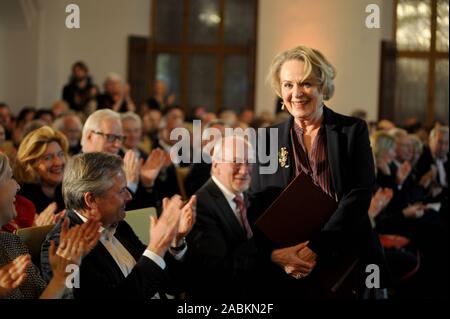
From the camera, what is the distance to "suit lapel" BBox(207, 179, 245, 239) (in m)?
3.74

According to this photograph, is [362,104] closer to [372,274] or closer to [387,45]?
[387,45]

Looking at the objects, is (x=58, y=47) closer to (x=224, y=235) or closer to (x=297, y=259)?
(x=224, y=235)

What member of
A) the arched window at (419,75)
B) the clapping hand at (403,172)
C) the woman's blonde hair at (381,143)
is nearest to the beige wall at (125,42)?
the arched window at (419,75)

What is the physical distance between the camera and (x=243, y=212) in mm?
3846

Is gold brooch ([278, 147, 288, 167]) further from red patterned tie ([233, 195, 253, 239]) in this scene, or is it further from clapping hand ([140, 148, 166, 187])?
clapping hand ([140, 148, 166, 187])

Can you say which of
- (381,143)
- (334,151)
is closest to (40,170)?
(334,151)

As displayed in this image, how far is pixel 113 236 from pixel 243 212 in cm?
91

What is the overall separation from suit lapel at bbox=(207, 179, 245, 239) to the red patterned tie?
0.03m

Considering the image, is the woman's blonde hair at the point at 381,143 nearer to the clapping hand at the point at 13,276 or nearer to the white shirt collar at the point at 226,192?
the white shirt collar at the point at 226,192

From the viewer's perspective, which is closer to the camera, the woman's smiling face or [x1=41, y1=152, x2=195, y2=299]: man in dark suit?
[x1=41, y1=152, x2=195, y2=299]: man in dark suit

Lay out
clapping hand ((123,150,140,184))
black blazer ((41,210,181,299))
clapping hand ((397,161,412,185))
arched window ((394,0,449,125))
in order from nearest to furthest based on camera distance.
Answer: black blazer ((41,210,181,299))
clapping hand ((123,150,140,184))
clapping hand ((397,161,412,185))
arched window ((394,0,449,125))

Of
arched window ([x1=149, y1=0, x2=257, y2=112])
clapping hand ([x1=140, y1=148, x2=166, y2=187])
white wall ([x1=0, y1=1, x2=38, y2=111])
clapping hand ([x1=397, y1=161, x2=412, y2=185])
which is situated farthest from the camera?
arched window ([x1=149, y1=0, x2=257, y2=112])

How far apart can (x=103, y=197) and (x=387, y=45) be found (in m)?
10.5

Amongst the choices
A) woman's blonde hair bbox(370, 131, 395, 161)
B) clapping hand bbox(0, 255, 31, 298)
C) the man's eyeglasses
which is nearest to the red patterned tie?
the man's eyeglasses
